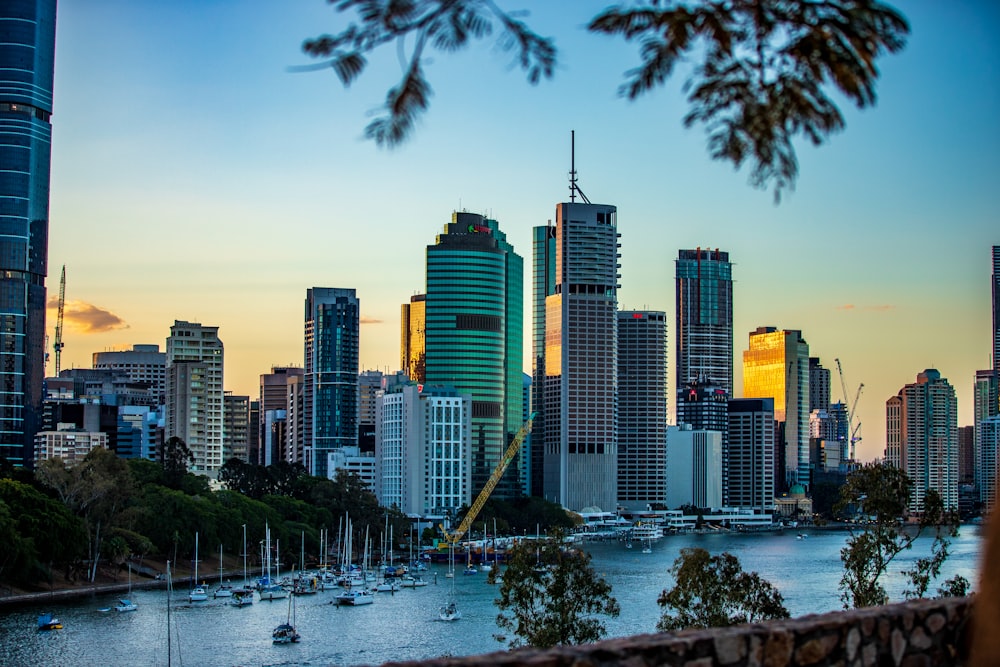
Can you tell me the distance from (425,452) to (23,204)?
52679 mm

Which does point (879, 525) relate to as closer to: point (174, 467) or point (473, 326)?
point (174, 467)

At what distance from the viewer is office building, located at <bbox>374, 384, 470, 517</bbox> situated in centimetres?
16575

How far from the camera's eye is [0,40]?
157 m

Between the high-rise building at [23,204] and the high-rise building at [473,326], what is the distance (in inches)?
1838

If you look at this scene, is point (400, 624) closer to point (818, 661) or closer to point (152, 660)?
point (152, 660)

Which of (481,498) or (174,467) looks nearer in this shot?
(174,467)

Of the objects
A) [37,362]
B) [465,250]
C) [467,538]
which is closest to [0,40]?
[37,362]

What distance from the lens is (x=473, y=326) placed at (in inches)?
7072

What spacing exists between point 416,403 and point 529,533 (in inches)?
973

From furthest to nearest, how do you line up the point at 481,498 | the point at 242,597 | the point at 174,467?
the point at 481,498, the point at 174,467, the point at 242,597

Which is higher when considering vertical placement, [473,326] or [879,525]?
[473,326]

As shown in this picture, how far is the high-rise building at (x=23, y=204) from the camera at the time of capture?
155625 millimetres

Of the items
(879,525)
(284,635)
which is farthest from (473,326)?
(879,525)

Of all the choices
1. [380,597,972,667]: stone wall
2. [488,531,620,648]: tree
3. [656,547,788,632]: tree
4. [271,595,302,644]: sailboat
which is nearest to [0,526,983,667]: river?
[271,595,302,644]: sailboat
